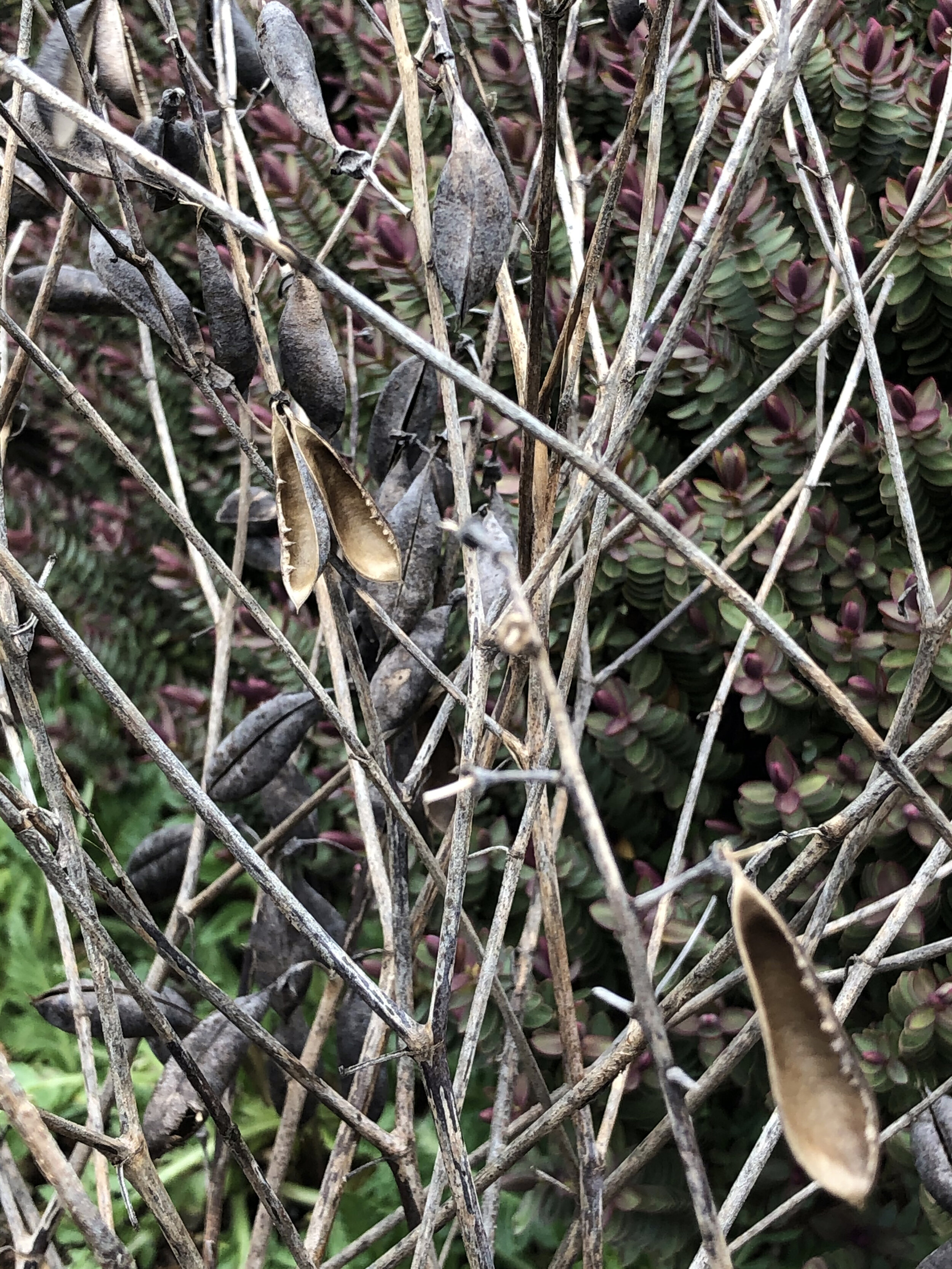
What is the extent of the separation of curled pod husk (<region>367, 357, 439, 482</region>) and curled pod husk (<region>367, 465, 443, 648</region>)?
4 centimetres

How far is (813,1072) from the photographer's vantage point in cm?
32

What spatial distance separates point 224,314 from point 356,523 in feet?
0.67

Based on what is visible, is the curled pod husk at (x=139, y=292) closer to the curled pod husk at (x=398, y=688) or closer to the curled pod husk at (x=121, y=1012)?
the curled pod husk at (x=398, y=688)

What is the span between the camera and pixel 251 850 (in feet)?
1.90

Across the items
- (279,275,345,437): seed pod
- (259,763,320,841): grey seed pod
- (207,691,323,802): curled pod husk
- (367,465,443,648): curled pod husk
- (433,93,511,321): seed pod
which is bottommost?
(259,763,320,841): grey seed pod

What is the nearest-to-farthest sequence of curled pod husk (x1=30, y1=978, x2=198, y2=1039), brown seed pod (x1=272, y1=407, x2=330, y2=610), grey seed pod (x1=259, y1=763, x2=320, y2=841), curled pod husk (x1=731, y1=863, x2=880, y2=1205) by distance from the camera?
curled pod husk (x1=731, y1=863, x2=880, y2=1205) → brown seed pod (x1=272, y1=407, x2=330, y2=610) → curled pod husk (x1=30, y1=978, x2=198, y2=1039) → grey seed pod (x1=259, y1=763, x2=320, y2=841)

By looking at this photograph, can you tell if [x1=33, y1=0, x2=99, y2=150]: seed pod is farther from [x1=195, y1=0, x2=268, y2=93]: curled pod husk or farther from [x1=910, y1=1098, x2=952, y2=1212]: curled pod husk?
[x1=910, y1=1098, x2=952, y2=1212]: curled pod husk

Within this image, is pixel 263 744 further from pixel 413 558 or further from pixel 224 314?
pixel 224 314

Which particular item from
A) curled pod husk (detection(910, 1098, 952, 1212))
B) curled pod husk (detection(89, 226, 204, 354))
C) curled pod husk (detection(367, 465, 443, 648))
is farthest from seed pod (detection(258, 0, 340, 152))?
curled pod husk (detection(910, 1098, 952, 1212))

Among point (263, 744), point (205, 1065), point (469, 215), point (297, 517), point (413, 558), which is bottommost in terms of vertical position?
point (205, 1065)

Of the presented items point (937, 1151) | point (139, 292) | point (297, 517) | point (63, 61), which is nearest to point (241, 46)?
point (63, 61)

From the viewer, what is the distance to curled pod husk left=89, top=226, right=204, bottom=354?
2.26 ft

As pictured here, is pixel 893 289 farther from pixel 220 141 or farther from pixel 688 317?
pixel 220 141

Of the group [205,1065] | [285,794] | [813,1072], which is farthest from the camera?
[285,794]
